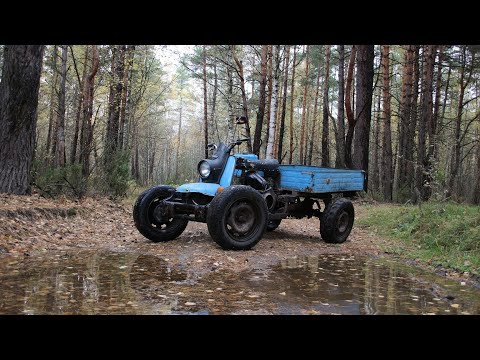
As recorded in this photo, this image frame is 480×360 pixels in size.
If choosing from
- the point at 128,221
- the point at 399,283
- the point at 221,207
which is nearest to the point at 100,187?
the point at 128,221

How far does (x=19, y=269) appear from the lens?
465cm

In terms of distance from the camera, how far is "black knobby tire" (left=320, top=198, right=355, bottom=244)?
7.81 m

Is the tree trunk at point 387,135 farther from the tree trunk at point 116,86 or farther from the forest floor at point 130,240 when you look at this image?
the tree trunk at point 116,86

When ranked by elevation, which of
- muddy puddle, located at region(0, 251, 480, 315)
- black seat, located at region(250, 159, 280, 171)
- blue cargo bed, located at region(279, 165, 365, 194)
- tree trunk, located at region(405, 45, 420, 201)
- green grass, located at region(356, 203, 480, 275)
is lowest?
muddy puddle, located at region(0, 251, 480, 315)

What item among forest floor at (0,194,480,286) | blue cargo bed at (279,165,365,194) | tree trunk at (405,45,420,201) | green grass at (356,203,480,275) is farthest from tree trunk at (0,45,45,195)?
tree trunk at (405,45,420,201)

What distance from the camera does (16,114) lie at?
8336 millimetres

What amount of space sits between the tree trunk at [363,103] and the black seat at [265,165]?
282 inches

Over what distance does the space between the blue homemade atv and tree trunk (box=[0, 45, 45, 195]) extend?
3106mm

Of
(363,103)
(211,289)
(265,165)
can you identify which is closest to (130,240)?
(265,165)

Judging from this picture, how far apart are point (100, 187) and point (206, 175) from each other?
5244mm

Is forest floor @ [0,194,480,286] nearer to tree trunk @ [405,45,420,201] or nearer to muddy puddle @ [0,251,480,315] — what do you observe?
muddy puddle @ [0,251,480,315]

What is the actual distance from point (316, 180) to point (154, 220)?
3110 millimetres

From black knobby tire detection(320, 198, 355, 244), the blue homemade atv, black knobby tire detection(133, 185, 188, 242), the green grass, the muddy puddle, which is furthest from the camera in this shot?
black knobby tire detection(320, 198, 355, 244)
